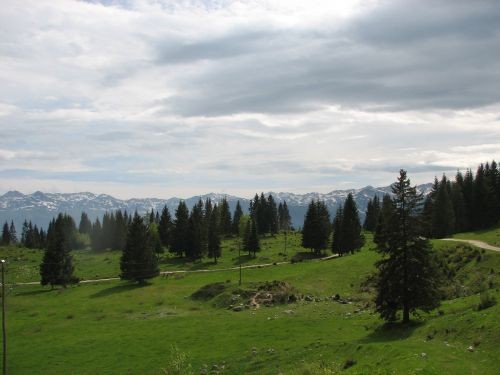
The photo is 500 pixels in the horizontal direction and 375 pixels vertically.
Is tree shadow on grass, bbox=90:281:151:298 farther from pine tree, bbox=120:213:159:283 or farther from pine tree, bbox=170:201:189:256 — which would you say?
pine tree, bbox=170:201:189:256

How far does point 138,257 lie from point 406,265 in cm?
6827

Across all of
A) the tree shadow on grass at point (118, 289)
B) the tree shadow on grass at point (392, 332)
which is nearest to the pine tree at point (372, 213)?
the tree shadow on grass at point (118, 289)

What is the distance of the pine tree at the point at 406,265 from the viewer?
39750mm

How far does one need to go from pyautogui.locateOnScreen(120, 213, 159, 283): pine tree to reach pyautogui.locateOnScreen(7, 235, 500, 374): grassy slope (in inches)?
242

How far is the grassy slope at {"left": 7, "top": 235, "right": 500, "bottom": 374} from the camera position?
2895 cm

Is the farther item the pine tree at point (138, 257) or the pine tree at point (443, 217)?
the pine tree at point (443, 217)

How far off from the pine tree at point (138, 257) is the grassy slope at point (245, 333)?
615 centimetres

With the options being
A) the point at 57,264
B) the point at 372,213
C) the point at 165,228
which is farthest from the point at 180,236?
the point at 372,213

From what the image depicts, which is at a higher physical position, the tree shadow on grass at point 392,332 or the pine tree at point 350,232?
the pine tree at point 350,232

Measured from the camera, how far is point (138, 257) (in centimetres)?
9575

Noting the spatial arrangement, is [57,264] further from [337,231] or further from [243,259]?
[337,231]

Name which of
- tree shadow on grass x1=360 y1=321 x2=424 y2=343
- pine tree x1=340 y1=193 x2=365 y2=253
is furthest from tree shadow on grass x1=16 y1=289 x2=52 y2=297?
tree shadow on grass x1=360 y1=321 x2=424 y2=343

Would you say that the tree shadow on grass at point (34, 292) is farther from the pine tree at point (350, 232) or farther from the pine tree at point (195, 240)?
the pine tree at point (350, 232)

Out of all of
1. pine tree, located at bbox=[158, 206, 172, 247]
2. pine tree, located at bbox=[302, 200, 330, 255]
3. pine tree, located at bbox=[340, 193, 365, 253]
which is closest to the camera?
pine tree, located at bbox=[340, 193, 365, 253]
